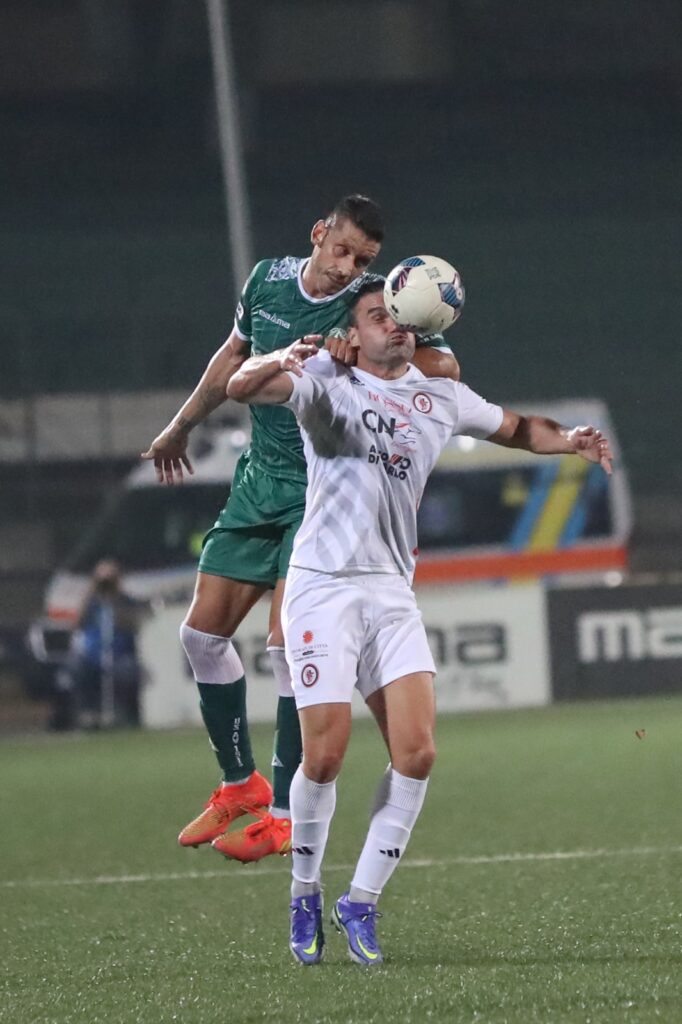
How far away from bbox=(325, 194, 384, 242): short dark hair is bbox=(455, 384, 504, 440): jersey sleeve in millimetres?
771

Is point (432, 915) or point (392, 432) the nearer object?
point (392, 432)

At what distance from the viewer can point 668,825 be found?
942cm

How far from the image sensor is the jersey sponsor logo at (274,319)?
668cm

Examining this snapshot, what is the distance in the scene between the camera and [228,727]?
7062 mm

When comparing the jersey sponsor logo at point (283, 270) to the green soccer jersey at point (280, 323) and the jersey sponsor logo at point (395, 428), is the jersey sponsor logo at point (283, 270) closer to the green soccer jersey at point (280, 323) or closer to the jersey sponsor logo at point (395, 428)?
the green soccer jersey at point (280, 323)

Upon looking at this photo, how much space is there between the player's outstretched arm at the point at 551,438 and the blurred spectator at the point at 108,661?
12365mm

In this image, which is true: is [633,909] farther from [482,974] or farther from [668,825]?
[668,825]

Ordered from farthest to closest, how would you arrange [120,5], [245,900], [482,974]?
[120,5] < [245,900] < [482,974]

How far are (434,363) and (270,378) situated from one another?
2.24 feet

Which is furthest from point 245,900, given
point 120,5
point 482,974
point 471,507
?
point 120,5

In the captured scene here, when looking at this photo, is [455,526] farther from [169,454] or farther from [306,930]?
[306,930]

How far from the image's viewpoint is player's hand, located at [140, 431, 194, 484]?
6.85 meters

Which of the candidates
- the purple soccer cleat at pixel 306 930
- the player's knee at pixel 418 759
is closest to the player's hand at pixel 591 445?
the player's knee at pixel 418 759

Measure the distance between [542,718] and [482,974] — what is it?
12121 mm
